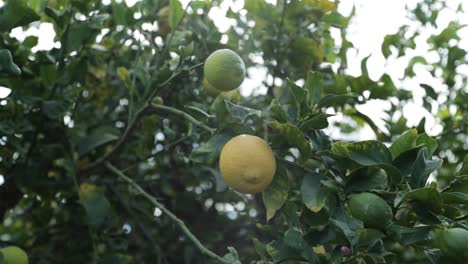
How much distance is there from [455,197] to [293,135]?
0.32 metres

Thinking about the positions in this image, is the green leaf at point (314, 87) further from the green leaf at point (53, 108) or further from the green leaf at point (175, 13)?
the green leaf at point (53, 108)

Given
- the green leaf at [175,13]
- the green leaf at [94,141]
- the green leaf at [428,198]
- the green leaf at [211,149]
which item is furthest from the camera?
the green leaf at [94,141]

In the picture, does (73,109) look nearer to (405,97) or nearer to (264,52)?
(264,52)

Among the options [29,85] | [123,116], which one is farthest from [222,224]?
[29,85]

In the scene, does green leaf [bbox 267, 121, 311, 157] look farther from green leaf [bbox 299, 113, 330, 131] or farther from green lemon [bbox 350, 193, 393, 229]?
green lemon [bbox 350, 193, 393, 229]

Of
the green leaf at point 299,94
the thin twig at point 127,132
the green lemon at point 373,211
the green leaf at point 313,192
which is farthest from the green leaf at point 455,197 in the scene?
A: the thin twig at point 127,132

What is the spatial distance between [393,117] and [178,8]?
872 mm

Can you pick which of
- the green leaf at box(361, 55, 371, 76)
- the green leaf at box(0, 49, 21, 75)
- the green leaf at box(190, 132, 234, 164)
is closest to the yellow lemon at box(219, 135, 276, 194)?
the green leaf at box(190, 132, 234, 164)

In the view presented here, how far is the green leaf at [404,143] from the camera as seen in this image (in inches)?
44.1

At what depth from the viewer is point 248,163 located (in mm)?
1114

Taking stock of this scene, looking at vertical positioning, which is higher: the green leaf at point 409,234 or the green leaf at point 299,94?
the green leaf at point 299,94

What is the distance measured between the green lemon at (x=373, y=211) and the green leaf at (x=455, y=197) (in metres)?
0.10

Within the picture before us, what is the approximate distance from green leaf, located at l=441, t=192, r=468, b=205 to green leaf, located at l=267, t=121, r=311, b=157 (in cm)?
27

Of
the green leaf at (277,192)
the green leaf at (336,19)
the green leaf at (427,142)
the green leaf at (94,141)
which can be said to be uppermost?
the green leaf at (427,142)
